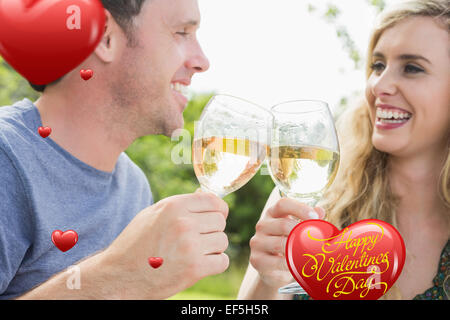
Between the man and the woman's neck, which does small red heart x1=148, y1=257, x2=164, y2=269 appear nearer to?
the man

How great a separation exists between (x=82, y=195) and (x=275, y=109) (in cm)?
84

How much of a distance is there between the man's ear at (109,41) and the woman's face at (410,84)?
113cm

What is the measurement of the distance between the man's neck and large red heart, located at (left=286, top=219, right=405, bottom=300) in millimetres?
936

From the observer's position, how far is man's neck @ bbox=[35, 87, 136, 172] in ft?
5.62

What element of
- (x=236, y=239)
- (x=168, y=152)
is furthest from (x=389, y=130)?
(x=236, y=239)

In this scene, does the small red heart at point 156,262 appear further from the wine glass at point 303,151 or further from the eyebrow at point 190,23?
the eyebrow at point 190,23

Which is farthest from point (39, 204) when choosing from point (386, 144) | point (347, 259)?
point (386, 144)

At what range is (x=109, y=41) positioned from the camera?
5.84 feet

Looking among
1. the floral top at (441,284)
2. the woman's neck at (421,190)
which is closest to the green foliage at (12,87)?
the woman's neck at (421,190)

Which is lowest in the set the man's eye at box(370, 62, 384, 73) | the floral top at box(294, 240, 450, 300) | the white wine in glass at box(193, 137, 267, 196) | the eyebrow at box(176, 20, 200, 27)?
the floral top at box(294, 240, 450, 300)

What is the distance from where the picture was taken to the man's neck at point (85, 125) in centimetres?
171

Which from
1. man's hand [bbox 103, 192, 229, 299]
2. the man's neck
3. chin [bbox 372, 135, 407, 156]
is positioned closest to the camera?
man's hand [bbox 103, 192, 229, 299]

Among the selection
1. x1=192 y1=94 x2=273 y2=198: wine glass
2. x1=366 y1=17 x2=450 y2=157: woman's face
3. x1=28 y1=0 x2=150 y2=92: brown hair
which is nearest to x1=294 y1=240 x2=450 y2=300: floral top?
x1=366 y1=17 x2=450 y2=157: woman's face
